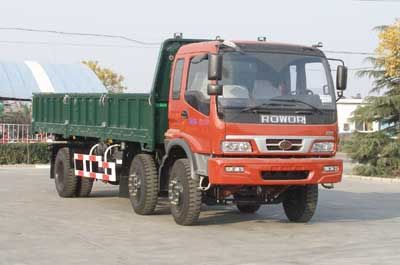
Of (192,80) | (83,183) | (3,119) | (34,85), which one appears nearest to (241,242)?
(192,80)

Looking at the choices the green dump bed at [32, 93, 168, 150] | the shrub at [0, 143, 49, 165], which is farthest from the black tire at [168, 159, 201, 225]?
the shrub at [0, 143, 49, 165]

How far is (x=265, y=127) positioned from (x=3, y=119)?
84.7ft

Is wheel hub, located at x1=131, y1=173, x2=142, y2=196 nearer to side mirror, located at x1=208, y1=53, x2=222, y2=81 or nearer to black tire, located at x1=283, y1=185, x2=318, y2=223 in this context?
black tire, located at x1=283, y1=185, x2=318, y2=223

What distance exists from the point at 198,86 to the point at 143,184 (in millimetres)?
2136

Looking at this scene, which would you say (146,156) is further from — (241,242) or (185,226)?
(241,242)

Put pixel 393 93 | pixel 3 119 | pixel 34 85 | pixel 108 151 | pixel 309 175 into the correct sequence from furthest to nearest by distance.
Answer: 1. pixel 34 85
2. pixel 3 119
3. pixel 393 93
4. pixel 108 151
5. pixel 309 175

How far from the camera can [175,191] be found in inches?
460

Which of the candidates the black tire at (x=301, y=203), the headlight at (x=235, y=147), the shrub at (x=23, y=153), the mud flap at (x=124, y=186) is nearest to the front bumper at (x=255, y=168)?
the headlight at (x=235, y=147)

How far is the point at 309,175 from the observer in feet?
36.6

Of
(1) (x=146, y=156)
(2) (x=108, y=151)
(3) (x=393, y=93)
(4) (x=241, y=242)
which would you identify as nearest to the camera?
(4) (x=241, y=242)

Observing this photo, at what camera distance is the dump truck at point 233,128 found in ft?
35.4

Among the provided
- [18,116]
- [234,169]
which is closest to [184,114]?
[234,169]

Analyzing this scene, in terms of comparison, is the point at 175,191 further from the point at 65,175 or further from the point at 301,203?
the point at 65,175

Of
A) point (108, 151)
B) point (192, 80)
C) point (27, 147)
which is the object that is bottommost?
point (27, 147)
